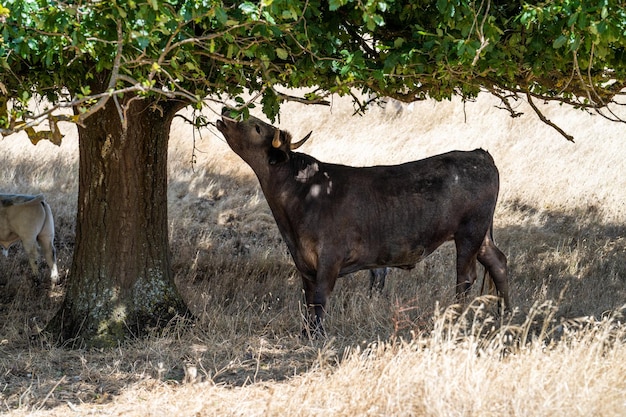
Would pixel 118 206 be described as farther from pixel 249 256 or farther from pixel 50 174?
pixel 50 174

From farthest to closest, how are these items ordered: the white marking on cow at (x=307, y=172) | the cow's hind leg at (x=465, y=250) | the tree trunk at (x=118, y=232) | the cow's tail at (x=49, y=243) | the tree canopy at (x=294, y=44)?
the cow's tail at (x=49, y=243)
the cow's hind leg at (x=465, y=250)
the white marking on cow at (x=307, y=172)
the tree trunk at (x=118, y=232)
the tree canopy at (x=294, y=44)

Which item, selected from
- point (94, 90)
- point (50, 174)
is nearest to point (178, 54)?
point (94, 90)

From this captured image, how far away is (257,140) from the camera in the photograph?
8789 millimetres

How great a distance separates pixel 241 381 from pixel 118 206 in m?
2.42

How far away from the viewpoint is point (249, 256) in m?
12.3

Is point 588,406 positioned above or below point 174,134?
below

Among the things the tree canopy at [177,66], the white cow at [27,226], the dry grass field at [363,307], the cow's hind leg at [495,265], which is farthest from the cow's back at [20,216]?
the cow's hind leg at [495,265]

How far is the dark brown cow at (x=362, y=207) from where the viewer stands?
860 cm

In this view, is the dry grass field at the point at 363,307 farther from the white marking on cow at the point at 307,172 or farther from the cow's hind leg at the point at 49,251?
the white marking on cow at the point at 307,172

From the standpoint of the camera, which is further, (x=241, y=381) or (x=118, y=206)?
(x=118, y=206)

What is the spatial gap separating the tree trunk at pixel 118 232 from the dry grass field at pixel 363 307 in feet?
1.06

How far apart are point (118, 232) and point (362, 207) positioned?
2.47 meters

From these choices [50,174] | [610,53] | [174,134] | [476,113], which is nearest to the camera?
[610,53]

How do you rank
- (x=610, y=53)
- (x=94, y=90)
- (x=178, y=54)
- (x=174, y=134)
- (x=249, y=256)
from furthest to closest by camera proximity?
(x=174, y=134) < (x=249, y=256) < (x=94, y=90) < (x=610, y=53) < (x=178, y=54)
